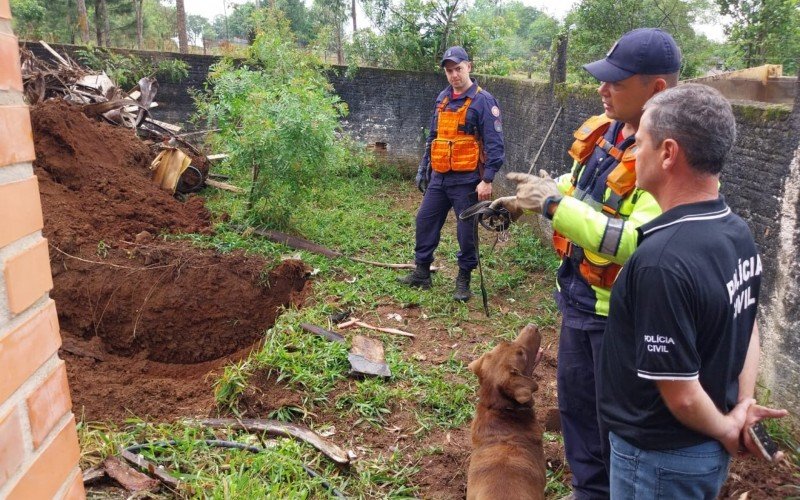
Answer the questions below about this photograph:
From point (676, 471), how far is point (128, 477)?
2494 millimetres

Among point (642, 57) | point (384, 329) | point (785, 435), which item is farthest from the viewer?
point (384, 329)

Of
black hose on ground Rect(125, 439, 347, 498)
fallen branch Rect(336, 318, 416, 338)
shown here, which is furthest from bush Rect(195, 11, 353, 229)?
black hose on ground Rect(125, 439, 347, 498)

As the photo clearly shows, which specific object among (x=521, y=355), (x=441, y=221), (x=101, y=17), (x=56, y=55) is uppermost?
(x=101, y=17)

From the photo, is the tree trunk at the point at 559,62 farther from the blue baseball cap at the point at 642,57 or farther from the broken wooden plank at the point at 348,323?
the blue baseball cap at the point at 642,57

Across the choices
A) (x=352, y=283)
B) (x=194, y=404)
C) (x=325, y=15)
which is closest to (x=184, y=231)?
(x=352, y=283)

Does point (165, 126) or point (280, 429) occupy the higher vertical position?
point (165, 126)

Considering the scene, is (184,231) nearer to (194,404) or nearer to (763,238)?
(194,404)

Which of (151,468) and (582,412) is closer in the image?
(582,412)

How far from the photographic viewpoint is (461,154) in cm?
582

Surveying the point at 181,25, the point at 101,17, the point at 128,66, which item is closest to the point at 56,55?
the point at 128,66

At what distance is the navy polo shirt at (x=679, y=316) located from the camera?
1573 mm

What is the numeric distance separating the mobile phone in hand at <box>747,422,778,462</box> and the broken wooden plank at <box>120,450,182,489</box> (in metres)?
2.54

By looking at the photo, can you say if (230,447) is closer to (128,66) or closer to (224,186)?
(224,186)

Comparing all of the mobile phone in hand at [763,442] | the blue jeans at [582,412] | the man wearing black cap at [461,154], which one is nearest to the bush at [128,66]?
the man wearing black cap at [461,154]
